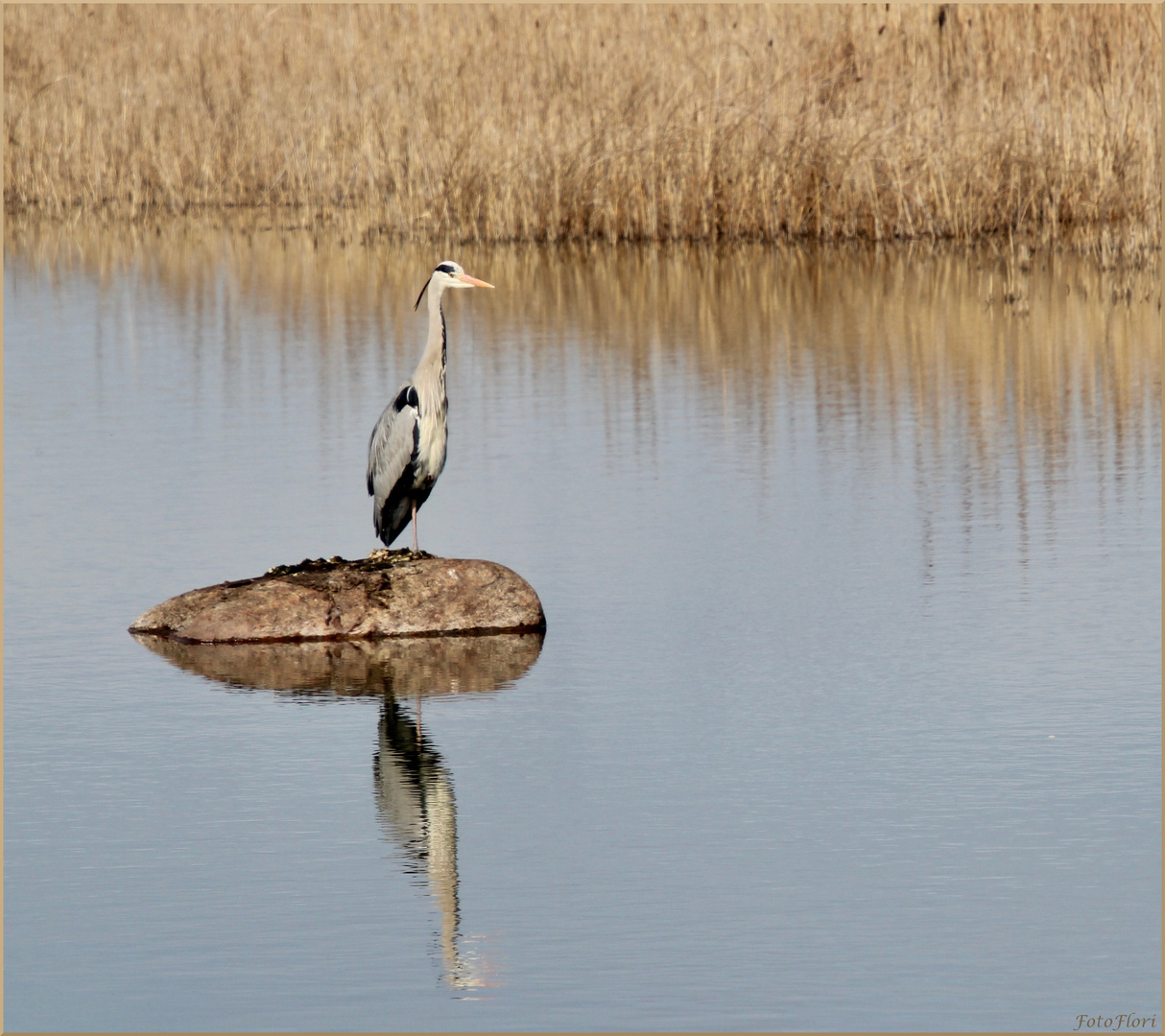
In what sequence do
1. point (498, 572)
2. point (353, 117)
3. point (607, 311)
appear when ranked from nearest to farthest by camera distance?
1. point (498, 572)
2. point (607, 311)
3. point (353, 117)

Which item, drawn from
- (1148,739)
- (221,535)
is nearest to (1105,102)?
(221,535)

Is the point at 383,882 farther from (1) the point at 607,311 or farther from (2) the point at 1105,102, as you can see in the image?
(2) the point at 1105,102

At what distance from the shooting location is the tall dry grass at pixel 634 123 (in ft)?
68.6

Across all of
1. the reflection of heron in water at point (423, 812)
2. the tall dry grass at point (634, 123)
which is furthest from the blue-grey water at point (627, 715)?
the tall dry grass at point (634, 123)

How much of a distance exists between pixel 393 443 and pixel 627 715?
216 centimetres

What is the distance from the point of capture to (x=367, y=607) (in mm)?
8711

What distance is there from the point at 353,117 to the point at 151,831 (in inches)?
782

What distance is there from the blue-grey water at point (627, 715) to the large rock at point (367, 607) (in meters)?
0.25

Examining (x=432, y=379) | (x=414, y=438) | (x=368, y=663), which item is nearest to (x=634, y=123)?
(x=432, y=379)

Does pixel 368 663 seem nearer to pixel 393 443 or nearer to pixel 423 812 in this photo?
pixel 393 443

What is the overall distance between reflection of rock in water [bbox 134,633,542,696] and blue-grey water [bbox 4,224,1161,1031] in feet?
0.13

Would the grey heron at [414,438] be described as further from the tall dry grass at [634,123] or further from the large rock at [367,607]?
the tall dry grass at [634,123]

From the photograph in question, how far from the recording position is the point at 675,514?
35.7 ft

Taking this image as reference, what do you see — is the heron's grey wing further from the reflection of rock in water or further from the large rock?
the reflection of rock in water
